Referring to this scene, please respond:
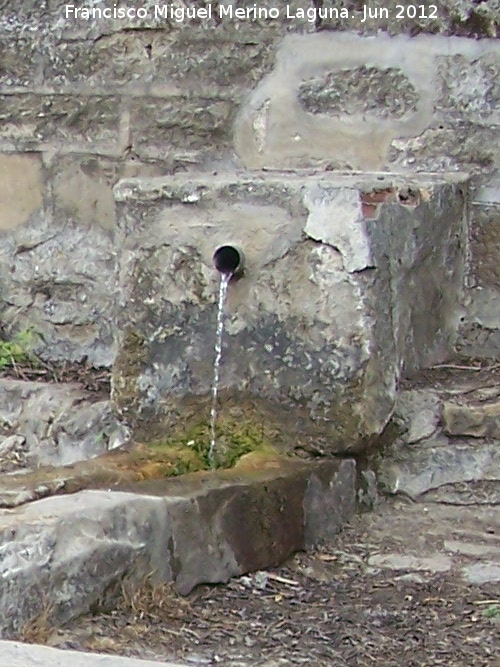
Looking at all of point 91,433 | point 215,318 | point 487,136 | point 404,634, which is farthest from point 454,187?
point 404,634

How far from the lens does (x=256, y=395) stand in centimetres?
237

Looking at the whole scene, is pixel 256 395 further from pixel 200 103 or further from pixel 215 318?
pixel 200 103

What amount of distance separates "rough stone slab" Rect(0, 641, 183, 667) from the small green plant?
1.70 m

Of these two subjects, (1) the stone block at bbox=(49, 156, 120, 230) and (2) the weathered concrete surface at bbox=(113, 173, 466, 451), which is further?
(1) the stone block at bbox=(49, 156, 120, 230)

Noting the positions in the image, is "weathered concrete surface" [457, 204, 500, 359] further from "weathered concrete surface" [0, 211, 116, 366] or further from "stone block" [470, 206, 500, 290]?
"weathered concrete surface" [0, 211, 116, 366]

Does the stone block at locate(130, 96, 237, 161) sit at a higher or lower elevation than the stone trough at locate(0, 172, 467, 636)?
higher

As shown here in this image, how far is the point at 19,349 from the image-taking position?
3.07 m

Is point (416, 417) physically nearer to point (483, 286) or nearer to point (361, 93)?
point (483, 286)

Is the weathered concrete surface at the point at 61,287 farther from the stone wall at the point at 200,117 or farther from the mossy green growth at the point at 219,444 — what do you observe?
the mossy green growth at the point at 219,444

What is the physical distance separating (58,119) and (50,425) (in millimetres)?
799

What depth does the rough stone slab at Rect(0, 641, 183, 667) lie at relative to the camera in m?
1.33

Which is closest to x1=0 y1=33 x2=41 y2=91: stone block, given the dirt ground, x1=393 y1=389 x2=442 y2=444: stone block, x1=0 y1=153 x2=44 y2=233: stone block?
x1=0 y1=153 x2=44 y2=233: stone block

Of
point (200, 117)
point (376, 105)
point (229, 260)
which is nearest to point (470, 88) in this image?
point (376, 105)

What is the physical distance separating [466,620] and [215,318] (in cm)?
85
